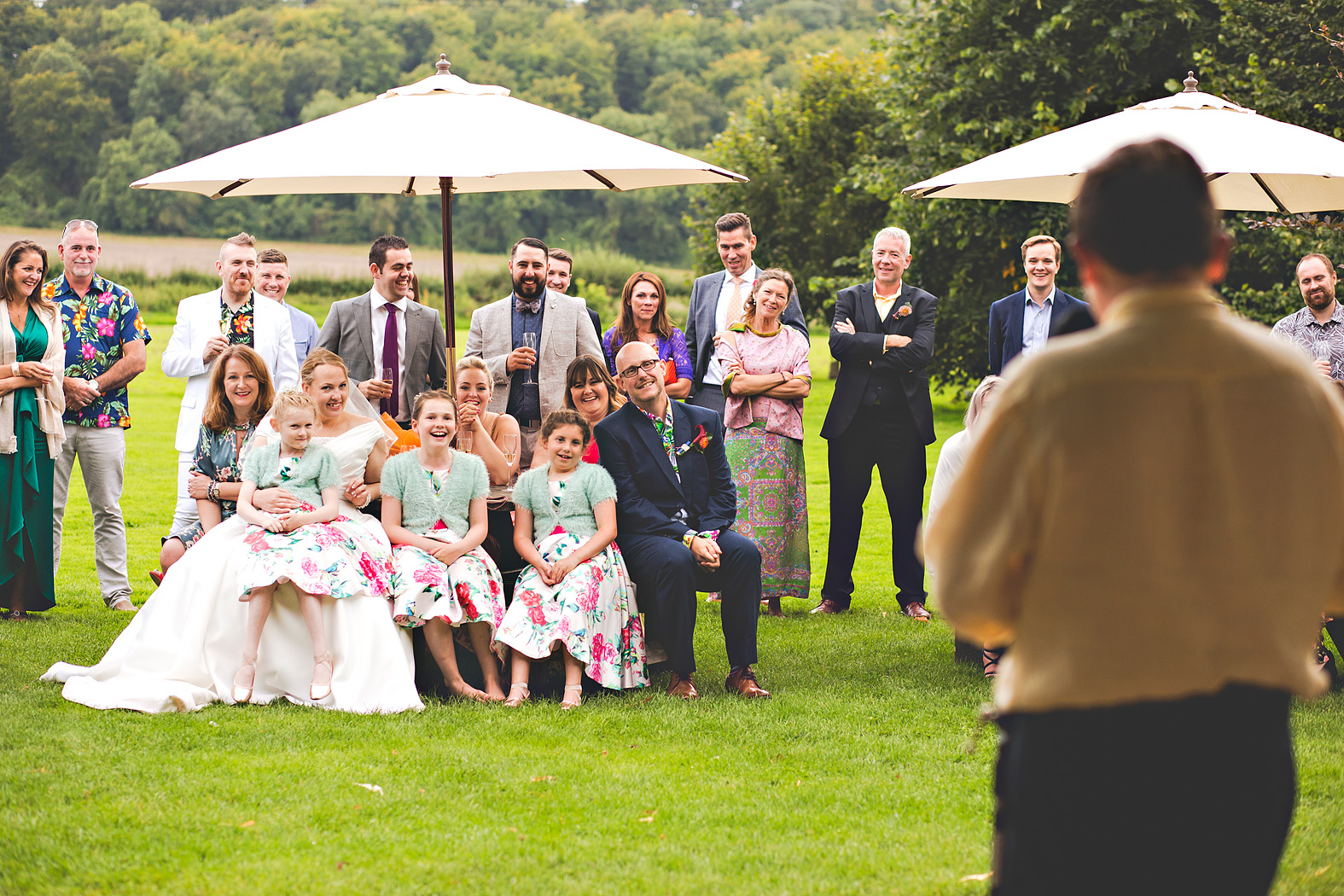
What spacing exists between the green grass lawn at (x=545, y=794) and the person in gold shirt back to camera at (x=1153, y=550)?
1558 millimetres

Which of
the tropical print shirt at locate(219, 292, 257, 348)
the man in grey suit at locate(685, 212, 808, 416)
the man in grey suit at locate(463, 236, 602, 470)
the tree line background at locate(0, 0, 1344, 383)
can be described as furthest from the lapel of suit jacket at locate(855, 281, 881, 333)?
the tropical print shirt at locate(219, 292, 257, 348)

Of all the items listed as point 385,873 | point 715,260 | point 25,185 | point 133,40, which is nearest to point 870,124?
point 715,260

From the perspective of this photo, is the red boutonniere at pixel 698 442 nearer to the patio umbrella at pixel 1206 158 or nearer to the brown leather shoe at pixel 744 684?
the brown leather shoe at pixel 744 684

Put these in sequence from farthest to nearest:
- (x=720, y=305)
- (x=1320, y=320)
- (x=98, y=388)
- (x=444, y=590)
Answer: (x=720, y=305)
(x=98, y=388)
(x=1320, y=320)
(x=444, y=590)

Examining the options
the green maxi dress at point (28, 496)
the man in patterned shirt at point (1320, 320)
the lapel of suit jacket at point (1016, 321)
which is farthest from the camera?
the lapel of suit jacket at point (1016, 321)

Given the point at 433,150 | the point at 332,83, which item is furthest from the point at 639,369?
the point at 332,83

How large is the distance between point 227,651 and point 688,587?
84.0 inches

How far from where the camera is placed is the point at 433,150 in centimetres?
574

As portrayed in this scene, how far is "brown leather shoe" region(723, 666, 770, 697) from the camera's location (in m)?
5.61

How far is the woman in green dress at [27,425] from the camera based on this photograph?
277 inches

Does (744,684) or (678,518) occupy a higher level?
(678,518)

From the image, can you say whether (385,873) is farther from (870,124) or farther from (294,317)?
(870,124)

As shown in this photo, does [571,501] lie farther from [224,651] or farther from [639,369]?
[224,651]

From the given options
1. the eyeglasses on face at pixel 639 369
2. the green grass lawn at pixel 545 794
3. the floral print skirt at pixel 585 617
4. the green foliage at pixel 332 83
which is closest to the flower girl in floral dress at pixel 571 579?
the floral print skirt at pixel 585 617
